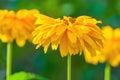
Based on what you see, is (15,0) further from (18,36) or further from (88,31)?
(88,31)

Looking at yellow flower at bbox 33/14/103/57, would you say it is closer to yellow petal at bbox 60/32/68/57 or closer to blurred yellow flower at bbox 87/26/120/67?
yellow petal at bbox 60/32/68/57

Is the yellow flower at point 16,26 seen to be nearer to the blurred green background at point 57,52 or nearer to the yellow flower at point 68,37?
the yellow flower at point 68,37

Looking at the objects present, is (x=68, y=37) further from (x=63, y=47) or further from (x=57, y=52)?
(x=57, y=52)

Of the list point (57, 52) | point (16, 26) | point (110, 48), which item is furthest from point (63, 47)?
point (57, 52)

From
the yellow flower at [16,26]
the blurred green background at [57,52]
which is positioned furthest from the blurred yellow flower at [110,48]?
the blurred green background at [57,52]

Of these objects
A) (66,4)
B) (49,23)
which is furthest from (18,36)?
(66,4)

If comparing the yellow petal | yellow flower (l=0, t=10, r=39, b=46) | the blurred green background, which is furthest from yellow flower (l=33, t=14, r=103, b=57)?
the blurred green background
